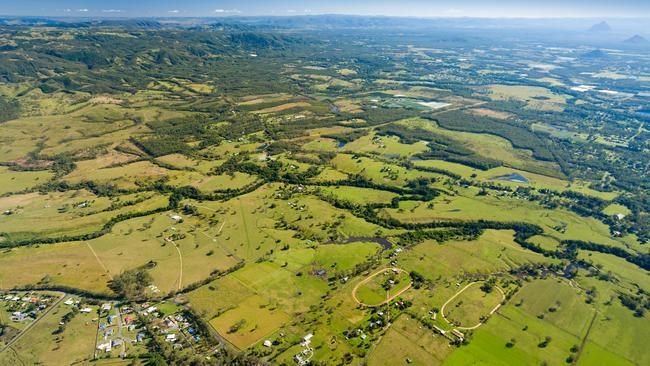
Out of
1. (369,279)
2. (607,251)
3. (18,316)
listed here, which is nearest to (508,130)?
(607,251)

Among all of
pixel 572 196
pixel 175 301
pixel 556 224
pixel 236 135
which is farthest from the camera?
pixel 236 135

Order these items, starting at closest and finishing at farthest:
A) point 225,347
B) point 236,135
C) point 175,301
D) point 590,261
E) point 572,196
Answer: point 225,347
point 175,301
point 590,261
point 572,196
point 236,135

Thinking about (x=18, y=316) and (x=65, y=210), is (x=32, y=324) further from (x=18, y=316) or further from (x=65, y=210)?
(x=65, y=210)

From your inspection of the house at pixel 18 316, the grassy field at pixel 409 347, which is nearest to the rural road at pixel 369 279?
the grassy field at pixel 409 347

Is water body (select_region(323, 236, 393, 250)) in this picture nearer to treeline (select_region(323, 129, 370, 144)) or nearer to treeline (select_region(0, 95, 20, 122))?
treeline (select_region(323, 129, 370, 144))

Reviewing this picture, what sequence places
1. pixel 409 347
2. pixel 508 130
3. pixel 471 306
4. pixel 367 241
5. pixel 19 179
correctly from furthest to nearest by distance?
1. pixel 508 130
2. pixel 19 179
3. pixel 367 241
4. pixel 471 306
5. pixel 409 347

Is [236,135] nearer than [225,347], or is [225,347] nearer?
[225,347]

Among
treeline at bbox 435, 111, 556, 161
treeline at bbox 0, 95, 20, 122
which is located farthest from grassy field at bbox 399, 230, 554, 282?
treeline at bbox 0, 95, 20, 122

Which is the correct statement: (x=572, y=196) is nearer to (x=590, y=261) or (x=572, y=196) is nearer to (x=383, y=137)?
(x=590, y=261)

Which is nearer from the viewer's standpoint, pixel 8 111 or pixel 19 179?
pixel 19 179

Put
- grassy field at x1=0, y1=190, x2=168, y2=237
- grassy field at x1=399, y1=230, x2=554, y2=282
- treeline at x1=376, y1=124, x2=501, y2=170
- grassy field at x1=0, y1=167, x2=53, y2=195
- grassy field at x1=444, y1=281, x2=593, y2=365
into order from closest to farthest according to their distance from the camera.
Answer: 1. grassy field at x1=444, y1=281, x2=593, y2=365
2. grassy field at x1=399, y1=230, x2=554, y2=282
3. grassy field at x1=0, y1=190, x2=168, y2=237
4. grassy field at x1=0, y1=167, x2=53, y2=195
5. treeline at x1=376, y1=124, x2=501, y2=170

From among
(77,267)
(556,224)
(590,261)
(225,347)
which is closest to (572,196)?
(556,224)
